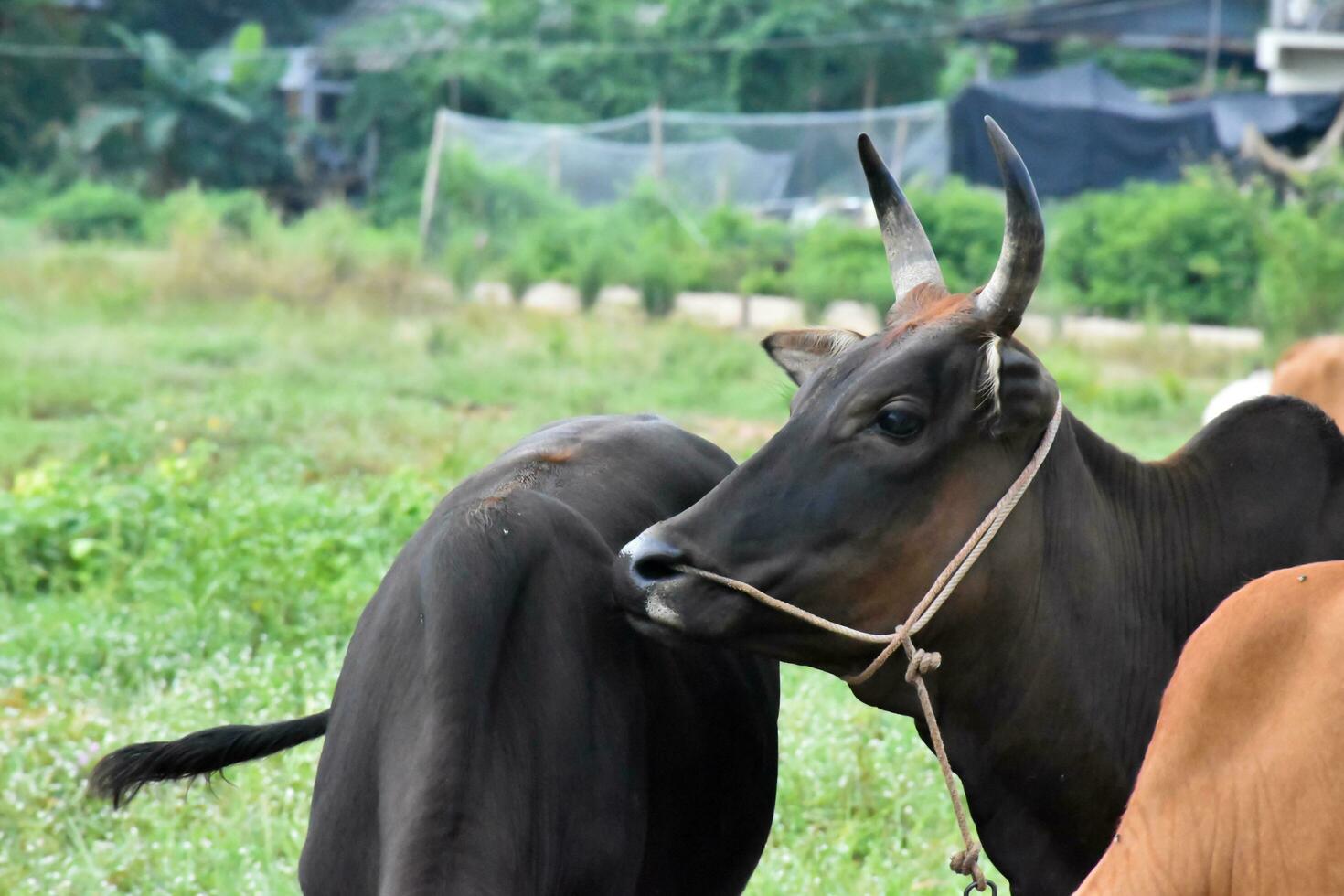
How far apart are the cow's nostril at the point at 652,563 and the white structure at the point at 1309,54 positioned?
1965 cm

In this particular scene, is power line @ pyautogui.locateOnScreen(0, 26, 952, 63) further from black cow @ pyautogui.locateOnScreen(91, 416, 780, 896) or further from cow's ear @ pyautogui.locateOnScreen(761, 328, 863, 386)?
black cow @ pyautogui.locateOnScreen(91, 416, 780, 896)

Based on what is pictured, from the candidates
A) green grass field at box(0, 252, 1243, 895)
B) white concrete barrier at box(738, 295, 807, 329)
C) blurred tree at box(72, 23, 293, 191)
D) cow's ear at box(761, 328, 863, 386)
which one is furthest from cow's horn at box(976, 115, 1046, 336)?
blurred tree at box(72, 23, 293, 191)

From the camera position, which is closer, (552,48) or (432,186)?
(432,186)

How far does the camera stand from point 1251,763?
184 centimetres

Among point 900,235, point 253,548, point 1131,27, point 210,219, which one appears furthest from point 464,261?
point 1131,27

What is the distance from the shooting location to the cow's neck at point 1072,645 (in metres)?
2.97

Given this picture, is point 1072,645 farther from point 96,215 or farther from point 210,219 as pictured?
point 96,215

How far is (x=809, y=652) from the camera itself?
288 centimetres

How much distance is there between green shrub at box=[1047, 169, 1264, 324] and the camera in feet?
62.2

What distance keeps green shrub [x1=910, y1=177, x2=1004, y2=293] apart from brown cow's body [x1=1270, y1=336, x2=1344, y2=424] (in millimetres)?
13198

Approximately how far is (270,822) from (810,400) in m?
2.56

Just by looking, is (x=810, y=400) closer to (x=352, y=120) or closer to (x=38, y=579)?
(x=38, y=579)

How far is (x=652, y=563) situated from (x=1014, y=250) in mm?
840

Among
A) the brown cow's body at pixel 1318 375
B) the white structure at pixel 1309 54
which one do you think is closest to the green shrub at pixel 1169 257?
the white structure at pixel 1309 54
